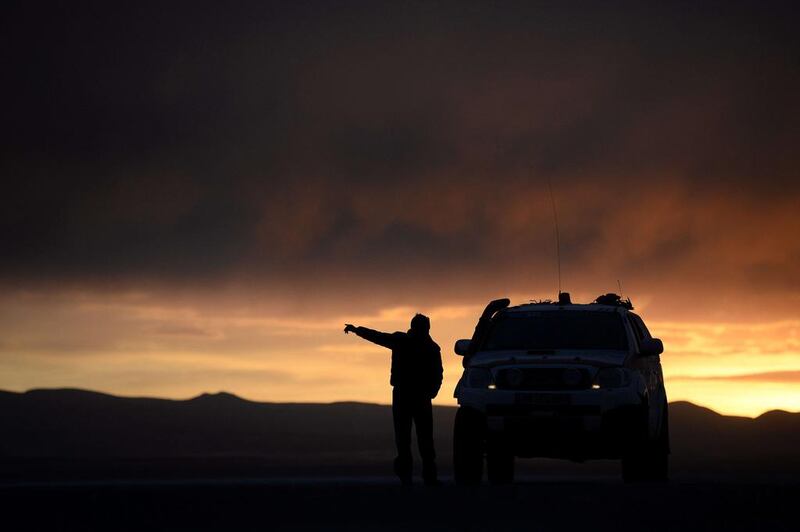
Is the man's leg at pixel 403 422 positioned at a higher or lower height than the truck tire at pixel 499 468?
higher

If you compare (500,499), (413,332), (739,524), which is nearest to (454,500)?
(500,499)

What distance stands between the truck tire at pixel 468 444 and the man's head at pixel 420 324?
3.92ft

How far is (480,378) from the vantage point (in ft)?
67.6

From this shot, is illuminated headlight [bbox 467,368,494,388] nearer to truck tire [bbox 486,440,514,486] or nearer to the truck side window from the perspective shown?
truck tire [bbox 486,440,514,486]

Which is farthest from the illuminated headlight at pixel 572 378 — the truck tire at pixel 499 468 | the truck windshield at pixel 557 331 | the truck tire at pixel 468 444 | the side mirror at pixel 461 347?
the truck tire at pixel 499 468

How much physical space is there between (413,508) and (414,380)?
17.9 ft

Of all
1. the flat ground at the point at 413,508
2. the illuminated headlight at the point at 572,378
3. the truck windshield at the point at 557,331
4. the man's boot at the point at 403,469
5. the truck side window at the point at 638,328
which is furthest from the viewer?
the truck side window at the point at 638,328

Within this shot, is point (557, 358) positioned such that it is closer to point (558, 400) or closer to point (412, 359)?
point (558, 400)

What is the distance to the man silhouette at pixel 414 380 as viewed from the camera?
68.4ft

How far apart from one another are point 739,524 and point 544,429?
6.31 m

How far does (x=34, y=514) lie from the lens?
49.0 feet

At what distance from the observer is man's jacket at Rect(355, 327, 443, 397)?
20844mm

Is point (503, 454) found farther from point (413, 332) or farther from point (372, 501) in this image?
point (372, 501)

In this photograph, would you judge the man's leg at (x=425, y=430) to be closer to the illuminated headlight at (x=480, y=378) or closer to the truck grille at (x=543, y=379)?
the illuminated headlight at (x=480, y=378)
